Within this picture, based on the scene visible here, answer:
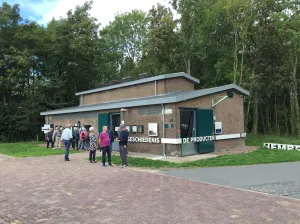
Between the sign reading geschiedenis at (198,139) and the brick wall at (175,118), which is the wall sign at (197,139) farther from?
the brick wall at (175,118)

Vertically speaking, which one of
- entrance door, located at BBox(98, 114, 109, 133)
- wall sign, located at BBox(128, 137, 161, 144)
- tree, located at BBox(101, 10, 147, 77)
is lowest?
wall sign, located at BBox(128, 137, 161, 144)

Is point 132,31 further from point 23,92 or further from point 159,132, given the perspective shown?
point 159,132

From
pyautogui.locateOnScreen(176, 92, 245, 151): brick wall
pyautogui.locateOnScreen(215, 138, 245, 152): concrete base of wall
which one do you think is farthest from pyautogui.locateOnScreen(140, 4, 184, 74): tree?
pyautogui.locateOnScreen(215, 138, 245, 152): concrete base of wall

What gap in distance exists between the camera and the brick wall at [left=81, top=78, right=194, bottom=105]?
74.3 ft

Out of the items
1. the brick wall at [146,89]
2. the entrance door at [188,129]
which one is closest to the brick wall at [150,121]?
the entrance door at [188,129]

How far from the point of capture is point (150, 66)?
3909cm

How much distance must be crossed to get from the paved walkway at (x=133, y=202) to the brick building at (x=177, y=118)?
676 cm

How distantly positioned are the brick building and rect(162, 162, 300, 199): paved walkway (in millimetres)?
4849

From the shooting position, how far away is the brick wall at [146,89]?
74.3 ft

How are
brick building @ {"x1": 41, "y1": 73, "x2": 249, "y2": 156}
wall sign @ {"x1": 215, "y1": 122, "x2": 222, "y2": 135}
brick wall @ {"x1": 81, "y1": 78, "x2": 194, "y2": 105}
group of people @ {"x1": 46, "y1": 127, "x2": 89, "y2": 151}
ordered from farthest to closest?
brick wall @ {"x1": 81, "y1": 78, "x2": 194, "y2": 105}
group of people @ {"x1": 46, "y1": 127, "x2": 89, "y2": 151}
wall sign @ {"x1": 215, "y1": 122, "x2": 222, "y2": 135}
brick building @ {"x1": 41, "y1": 73, "x2": 249, "y2": 156}

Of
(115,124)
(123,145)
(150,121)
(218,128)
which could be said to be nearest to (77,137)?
(115,124)

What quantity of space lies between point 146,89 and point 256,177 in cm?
1438

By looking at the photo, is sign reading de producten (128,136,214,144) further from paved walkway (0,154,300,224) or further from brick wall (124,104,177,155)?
paved walkway (0,154,300,224)

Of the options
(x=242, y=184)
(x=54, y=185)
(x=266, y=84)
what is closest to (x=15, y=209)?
(x=54, y=185)
